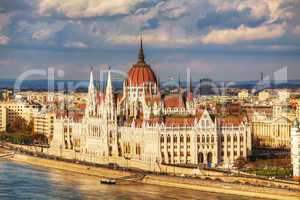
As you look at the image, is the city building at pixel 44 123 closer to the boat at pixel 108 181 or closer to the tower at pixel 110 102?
the tower at pixel 110 102

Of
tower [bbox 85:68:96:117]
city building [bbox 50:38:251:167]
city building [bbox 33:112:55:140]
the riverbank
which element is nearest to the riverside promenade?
the riverbank

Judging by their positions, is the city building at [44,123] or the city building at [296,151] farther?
the city building at [44,123]

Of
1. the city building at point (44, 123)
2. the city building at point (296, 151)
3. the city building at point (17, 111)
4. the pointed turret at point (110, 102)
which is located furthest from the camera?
the city building at point (17, 111)

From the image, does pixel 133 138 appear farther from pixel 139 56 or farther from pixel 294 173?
pixel 294 173

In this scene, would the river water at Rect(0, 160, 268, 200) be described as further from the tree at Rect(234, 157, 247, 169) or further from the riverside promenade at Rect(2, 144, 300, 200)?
the tree at Rect(234, 157, 247, 169)

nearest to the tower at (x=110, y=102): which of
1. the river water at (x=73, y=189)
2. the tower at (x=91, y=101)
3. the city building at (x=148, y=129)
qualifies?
the city building at (x=148, y=129)

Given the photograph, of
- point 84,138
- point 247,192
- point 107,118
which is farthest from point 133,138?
point 247,192

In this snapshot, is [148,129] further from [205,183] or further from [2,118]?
[2,118]
